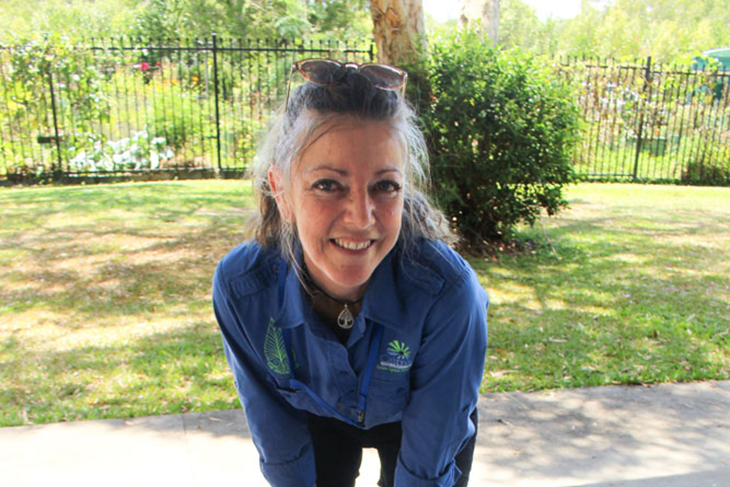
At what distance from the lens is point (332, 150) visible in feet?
5.35

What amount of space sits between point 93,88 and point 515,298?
8.57 meters

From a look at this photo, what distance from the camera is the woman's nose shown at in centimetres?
164

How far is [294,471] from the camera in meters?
2.00

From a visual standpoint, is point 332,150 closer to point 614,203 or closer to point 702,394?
point 702,394

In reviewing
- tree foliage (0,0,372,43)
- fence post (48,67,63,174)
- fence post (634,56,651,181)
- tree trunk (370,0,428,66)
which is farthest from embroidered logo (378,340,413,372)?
tree foliage (0,0,372,43)

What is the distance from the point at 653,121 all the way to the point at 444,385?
12.9 metres

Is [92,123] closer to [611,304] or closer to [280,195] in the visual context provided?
[611,304]

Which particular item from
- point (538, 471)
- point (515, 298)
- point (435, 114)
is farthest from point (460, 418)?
point (435, 114)

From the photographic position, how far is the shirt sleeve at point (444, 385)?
1.73 m

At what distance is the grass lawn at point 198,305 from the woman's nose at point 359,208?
224 cm

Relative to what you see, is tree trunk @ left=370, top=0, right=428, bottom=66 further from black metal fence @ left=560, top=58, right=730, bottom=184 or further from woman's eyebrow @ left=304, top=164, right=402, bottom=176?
black metal fence @ left=560, top=58, right=730, bottom=184

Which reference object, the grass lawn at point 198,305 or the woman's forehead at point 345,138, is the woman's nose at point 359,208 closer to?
the woman's forehead at point 345,138

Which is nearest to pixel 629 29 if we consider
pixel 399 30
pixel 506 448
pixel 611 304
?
pixel 399 30

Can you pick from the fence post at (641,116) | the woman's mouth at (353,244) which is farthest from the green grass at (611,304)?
the fence post at (641,116)
